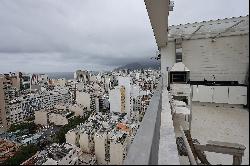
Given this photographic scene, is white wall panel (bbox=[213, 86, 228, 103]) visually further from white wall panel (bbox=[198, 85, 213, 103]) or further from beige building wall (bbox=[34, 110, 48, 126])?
beige building wall (bbox=[34, 110, 48, 126])

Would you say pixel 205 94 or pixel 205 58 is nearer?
pixel 205 94

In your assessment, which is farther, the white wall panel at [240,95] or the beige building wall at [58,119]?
the beige building wall at [58,119]

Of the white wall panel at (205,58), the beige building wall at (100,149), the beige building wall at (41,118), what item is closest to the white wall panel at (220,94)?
the white wall panel at (205,58)

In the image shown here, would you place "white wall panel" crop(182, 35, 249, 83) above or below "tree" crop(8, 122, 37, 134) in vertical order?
above

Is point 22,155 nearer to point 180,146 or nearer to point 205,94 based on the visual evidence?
point 205,94

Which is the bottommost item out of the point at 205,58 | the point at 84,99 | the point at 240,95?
the point at 84,99

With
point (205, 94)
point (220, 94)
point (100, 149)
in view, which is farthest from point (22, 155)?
point (220, 94)

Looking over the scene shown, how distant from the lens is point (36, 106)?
30922mm

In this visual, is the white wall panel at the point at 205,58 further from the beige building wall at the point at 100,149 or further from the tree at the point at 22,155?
the tree at the point at 22,155

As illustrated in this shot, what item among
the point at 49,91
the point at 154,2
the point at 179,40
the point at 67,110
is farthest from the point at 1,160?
Result: the point at 49,91

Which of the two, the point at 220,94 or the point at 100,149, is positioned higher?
the point at 220,94

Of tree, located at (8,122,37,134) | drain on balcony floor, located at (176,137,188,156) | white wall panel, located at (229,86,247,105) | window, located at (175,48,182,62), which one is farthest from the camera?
tree, located at (8,122,37,134)

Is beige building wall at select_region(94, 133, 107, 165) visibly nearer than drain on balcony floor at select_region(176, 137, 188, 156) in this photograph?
Yes

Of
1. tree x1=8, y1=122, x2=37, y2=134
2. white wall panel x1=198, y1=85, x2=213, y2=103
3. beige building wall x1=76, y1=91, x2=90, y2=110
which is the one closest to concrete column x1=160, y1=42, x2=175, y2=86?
white wall panel x1=198, y1=85, x2=213, y2=103
